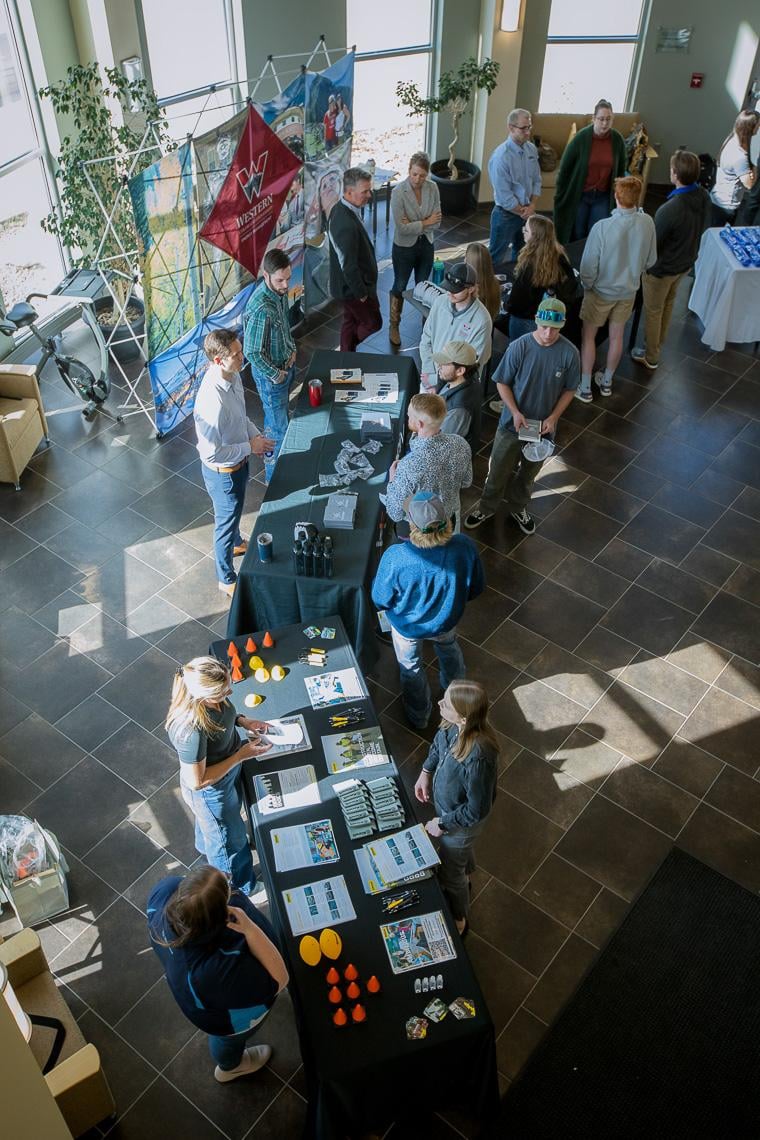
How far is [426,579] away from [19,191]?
514 cm

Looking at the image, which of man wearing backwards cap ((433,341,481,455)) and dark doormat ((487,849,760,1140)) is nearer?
dark doormat ((487,849,760,1140))

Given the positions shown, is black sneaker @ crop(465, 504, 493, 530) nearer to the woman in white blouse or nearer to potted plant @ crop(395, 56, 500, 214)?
the woman in white blouse

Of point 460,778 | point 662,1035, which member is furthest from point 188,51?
point 662,1035

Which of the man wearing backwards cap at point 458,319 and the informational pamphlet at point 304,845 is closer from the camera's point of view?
the informational pamphlet at point 304,845

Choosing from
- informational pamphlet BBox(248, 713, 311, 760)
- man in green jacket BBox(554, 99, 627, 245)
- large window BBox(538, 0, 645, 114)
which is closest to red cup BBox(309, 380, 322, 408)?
informational pamphlet BBox(248, 713, 311, 760)

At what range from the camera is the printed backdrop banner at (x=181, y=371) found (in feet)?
21.4

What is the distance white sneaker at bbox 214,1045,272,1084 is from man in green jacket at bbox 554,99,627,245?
6.77m

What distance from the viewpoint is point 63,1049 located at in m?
3.47

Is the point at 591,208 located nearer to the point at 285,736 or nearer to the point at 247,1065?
the point at 285,736

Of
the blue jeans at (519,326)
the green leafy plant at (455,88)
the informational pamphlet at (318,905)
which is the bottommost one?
the informational pamphlet at (318,905)

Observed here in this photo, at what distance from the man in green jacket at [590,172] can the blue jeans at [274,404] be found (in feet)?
11.8

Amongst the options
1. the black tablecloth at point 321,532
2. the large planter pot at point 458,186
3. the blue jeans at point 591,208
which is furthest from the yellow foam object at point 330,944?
the large planter pot at point 458,186

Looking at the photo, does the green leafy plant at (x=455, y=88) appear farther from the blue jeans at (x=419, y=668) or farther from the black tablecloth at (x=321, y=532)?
the blue jeans at (x=419, y=668)

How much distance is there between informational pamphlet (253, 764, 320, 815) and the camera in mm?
3691
